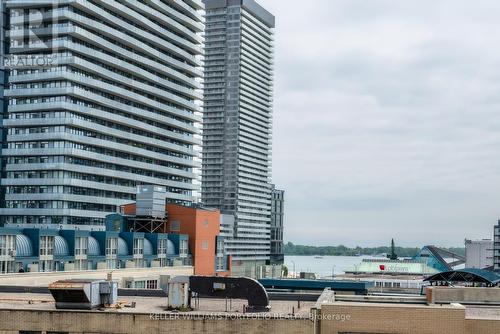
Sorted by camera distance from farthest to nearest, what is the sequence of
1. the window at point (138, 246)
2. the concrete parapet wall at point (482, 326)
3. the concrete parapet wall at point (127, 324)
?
the window at point (138, 246) < the concrete parapet wall at point (127, 324) < the concrete parapet wall at point (482, 326)

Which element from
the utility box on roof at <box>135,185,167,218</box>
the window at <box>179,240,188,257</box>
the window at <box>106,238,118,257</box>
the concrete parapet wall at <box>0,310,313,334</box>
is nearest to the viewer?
the concrete parapet wall at <box>0,310,313,334</box>

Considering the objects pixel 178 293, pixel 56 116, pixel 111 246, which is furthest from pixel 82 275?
pixel 56 116

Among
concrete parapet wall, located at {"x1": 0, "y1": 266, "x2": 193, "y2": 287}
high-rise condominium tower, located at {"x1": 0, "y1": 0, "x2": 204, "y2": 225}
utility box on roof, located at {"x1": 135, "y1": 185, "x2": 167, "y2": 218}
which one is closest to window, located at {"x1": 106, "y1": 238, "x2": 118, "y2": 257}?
concrete parapet wall, located at {"x1": 0, "y1": 266, "x2": 193, "y2": 287}

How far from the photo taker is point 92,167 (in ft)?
636

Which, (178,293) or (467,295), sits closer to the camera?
(178,293)

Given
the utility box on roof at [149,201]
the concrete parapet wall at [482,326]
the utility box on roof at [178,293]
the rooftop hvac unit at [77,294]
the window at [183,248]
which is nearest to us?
the concrete parapet wall at [482,326]

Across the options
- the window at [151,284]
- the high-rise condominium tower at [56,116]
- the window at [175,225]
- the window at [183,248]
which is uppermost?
the high-rise condominium tower at [56,116]

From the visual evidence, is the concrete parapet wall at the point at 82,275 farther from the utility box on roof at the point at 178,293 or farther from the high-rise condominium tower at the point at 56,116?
the high-rise condominium tower at the point at 56,116

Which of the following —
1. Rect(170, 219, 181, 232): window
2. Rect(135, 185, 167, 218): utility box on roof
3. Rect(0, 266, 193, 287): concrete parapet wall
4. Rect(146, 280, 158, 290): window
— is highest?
Rect(135, 185, 167, 218): utility box on roof

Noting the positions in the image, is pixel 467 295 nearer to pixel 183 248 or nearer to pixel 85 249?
pixel 85 249

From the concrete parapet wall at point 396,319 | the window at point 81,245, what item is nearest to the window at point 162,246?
the window at point 81,245

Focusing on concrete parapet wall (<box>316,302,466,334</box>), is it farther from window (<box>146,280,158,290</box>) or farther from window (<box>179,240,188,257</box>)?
window (<box>179,240,188,257</box>)

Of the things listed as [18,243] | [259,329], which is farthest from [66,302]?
[18,243]

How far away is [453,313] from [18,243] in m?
84.2
